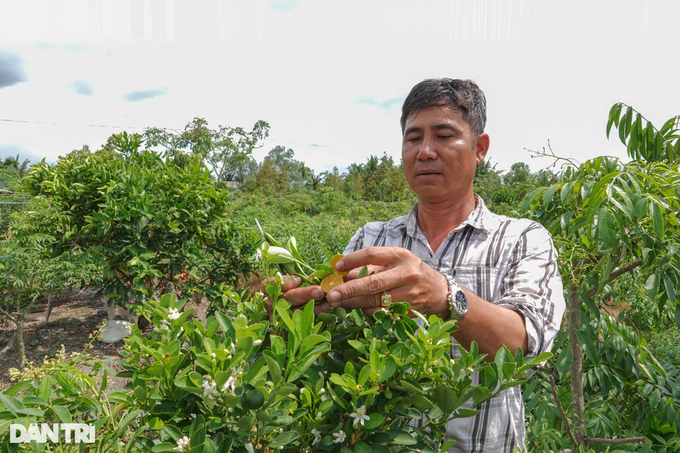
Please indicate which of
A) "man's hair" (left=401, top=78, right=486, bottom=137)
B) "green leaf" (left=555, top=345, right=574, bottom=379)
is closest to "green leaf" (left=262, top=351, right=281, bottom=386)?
"man's hair" (left=401, top=78, right=486, bottom=137)

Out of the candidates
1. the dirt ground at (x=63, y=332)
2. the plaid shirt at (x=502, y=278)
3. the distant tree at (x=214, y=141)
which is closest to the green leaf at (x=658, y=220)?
the plaid shirt at (x=502, y=278)

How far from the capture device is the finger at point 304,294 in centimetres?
77

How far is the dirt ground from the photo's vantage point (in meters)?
5.07

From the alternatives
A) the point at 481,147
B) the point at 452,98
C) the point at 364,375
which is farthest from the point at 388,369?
the point at 481,147

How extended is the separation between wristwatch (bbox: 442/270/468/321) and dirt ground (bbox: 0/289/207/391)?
431 cm

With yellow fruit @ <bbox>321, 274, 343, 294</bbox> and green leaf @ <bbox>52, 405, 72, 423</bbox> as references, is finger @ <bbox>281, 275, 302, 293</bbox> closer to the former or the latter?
yellow fruit @ <bbox>321, 274, 343, 294</bbox>

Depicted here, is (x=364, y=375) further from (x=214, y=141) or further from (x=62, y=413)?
(x=214, y=141)

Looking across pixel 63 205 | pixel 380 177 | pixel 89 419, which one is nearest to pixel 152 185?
pixel 63 205

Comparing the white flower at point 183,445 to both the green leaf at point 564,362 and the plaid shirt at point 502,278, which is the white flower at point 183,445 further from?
the green leaf at point 564,362

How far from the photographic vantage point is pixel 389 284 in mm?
772

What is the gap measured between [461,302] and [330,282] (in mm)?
309

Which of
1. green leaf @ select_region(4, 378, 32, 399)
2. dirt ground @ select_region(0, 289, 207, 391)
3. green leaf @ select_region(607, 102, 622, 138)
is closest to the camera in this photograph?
green leaf @ select_region(4, 378, 32, 399)

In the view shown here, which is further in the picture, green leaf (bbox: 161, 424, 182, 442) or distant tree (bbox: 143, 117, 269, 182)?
distant tree (bbox: 143, 117, 269, 182)

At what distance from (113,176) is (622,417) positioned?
4.03 metres
